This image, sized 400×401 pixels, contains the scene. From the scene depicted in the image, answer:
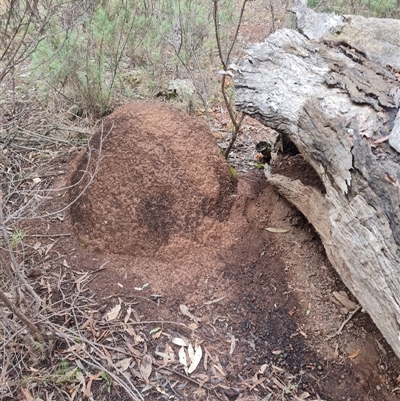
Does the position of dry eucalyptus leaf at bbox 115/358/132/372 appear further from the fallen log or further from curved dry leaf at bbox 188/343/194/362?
the fallen log

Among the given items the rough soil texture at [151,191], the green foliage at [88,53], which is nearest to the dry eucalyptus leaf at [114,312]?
the rough soil texture at [151,191]

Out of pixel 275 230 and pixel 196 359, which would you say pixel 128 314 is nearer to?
pixel 196 359

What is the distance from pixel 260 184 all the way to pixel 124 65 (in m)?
3.06

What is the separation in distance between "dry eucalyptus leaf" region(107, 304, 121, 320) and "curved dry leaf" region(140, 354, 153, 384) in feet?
0.96

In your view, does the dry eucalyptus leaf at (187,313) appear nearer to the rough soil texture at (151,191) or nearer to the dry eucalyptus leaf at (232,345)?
the dry eucalyptus leaf at (232,345)

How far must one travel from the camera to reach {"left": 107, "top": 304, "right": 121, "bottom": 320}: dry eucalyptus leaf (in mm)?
2316

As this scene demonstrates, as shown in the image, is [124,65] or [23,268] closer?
[23,268]

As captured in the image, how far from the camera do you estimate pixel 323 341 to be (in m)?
2.30

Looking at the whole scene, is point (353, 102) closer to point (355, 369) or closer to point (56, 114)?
point (355, 369)

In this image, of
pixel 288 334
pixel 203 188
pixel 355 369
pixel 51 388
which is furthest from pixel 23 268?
pixel 355 369

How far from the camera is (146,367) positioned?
83.4 inches

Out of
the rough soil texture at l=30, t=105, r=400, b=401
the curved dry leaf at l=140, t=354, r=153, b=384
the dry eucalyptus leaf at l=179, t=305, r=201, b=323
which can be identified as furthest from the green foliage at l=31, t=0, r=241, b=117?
the curved dry leaf at l=140, t=354, r=153, b=384

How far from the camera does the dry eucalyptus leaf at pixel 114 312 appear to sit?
232 centimetres

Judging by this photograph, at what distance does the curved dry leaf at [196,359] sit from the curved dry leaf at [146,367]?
20cm
